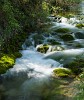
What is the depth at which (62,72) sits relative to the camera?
427 inches

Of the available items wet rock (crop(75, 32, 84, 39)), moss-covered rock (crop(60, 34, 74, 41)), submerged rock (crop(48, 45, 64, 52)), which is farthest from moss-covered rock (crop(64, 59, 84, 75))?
wet rock (crop(75, 32, 84, 39))

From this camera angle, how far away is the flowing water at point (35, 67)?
9.30 metres

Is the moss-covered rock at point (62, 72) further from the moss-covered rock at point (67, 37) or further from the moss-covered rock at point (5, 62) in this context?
the moss-covered rock at point (67, 37)

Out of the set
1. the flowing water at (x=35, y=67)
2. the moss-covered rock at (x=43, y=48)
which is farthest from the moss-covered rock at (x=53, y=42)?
the moss-covered rock at (x=43, y=48)

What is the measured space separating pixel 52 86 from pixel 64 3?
504 inches

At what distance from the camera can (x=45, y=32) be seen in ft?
54.6

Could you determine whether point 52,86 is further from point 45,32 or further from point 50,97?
point 45,32

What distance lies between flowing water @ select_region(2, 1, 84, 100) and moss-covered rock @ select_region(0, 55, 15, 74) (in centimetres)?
18

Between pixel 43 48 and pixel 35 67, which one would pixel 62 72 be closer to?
pixel 35 67

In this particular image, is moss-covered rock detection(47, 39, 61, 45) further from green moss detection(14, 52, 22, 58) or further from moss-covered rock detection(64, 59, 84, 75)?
moss-covered rock detection(64, 59, 84, 75)

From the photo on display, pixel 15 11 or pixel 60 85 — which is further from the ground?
pixel 15 11

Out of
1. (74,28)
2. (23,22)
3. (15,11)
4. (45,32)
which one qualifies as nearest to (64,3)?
(74,28)

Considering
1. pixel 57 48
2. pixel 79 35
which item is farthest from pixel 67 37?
pixel 57 48

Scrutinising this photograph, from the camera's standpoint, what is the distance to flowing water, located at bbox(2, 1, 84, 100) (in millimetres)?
9297
